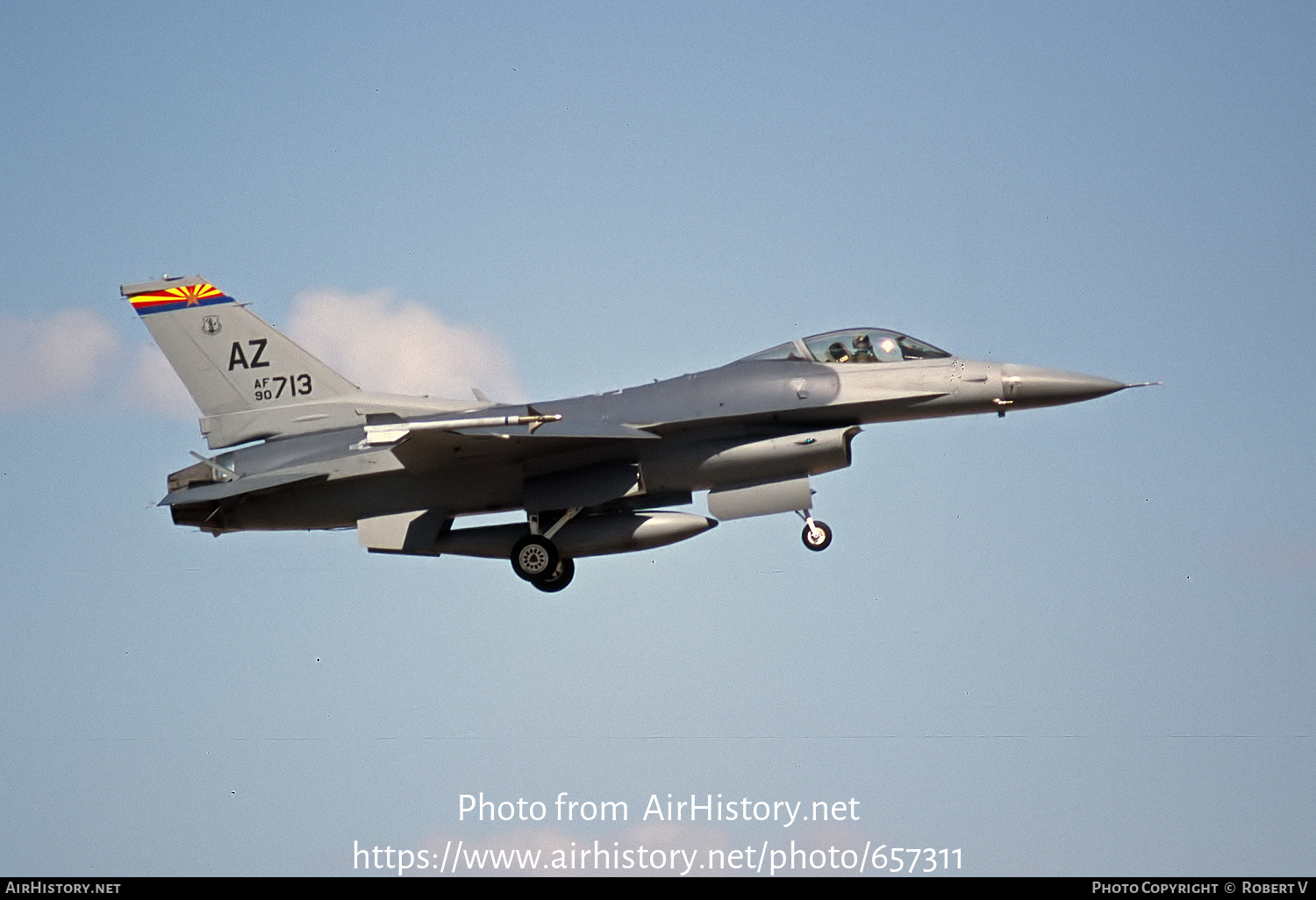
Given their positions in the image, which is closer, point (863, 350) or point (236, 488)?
point (236, 488)

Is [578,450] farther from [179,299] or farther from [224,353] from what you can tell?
[179,299]

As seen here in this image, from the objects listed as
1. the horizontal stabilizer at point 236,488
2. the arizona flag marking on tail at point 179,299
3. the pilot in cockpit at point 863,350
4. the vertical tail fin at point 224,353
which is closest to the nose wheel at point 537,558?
the horizontal stabilizer at point 236,488

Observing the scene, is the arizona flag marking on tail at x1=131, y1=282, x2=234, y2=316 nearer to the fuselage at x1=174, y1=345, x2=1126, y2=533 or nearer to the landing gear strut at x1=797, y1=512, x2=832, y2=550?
the fuselage at x1=174, y1=345, x2=1126, y2=533

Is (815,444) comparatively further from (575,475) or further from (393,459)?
(393,459)

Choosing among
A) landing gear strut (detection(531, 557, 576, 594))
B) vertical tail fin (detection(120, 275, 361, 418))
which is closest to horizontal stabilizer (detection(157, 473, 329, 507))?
vertical tail fin (detection(120, 275, 361, 418))

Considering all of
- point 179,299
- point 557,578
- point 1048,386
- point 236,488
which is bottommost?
point 557,578

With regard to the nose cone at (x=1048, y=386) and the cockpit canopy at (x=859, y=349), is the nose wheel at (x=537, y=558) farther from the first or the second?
the nose cone at (x=1048, y=386)

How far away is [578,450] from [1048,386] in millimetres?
5682

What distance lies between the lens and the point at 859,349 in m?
19.9

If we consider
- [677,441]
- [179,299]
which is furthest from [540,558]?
[179,299]

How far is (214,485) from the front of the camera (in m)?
19.9

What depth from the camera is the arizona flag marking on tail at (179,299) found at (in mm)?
21250

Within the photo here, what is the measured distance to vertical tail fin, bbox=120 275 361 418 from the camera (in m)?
20.9
